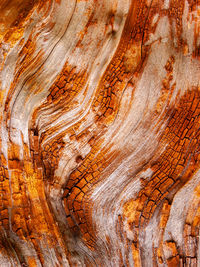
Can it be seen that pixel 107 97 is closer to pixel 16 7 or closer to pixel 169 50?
pixel 169 50

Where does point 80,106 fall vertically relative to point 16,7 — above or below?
below

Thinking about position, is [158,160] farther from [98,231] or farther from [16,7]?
[16,7]

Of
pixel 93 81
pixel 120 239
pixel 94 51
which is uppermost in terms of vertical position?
pixel 94 51

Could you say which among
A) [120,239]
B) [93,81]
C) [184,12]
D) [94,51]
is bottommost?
[120,239]

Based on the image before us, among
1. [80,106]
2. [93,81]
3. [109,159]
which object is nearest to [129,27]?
[93,81]

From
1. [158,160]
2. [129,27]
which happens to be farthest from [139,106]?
[129,27]

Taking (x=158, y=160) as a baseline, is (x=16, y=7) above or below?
above
